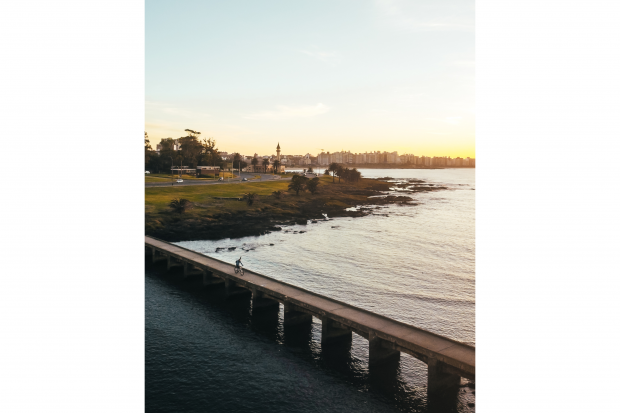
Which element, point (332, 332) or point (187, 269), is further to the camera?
point (187, 269)

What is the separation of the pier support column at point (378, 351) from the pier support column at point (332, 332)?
6.63 feet

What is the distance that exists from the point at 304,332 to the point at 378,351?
4639mm

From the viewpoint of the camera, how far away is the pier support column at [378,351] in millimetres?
15602

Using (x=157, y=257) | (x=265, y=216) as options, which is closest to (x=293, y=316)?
(x=157, y=257)

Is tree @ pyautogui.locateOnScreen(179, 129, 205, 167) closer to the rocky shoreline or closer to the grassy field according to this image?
the grassy field

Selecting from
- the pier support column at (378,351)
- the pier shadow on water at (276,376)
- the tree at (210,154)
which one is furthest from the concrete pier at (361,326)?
the tree at (210,154)

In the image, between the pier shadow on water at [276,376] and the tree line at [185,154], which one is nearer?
the pier shadow on water at [276,376]

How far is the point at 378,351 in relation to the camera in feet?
51.5

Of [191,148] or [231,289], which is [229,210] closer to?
[231,289]

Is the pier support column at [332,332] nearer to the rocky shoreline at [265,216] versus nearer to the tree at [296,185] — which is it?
the rocky shoreline at [265,216]

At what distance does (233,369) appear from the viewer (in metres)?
15.4
